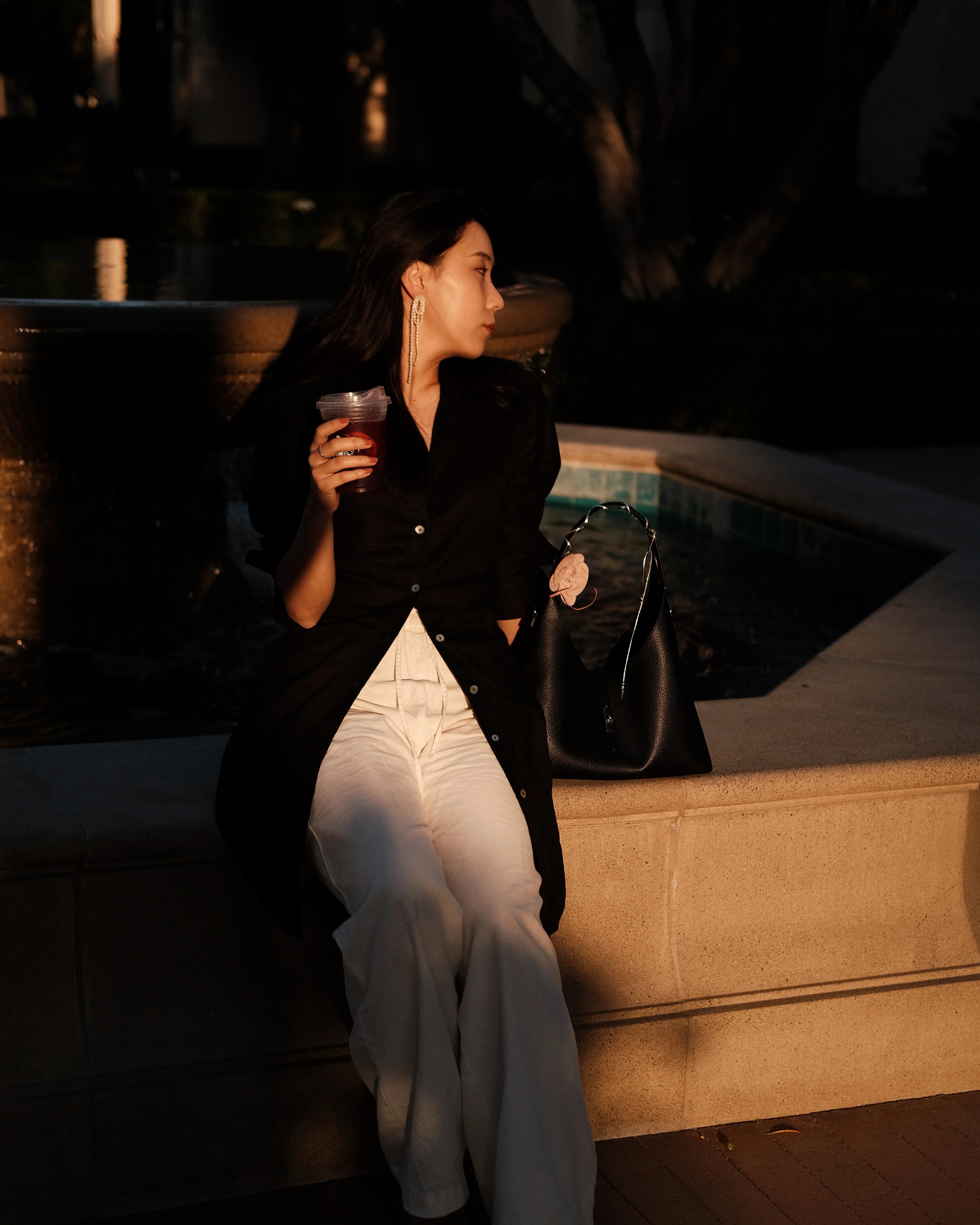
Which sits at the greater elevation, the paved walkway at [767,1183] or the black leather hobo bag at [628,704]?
the black leather hobo bag at [628,704]

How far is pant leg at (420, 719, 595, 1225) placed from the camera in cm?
261

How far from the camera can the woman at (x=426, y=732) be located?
2.67 meters

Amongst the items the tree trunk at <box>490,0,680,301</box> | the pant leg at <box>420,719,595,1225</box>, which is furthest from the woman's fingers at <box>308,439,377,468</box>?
the tree trunk at <box>490,0,680,301</box>

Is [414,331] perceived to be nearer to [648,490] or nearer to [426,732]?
[426,732]

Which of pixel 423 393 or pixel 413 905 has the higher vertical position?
pixel 423 393

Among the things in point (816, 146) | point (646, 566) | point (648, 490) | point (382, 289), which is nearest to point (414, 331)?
point (382, 289)

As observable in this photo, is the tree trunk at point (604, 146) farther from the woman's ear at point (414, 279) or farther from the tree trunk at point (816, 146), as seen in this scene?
the woman's ear at point (414, 279)

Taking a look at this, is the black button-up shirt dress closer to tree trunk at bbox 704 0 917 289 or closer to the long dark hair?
the long dark hair

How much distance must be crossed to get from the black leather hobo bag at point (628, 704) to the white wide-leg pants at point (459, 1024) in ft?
1.46

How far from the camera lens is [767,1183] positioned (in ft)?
10.4

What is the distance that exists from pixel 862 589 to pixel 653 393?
5.15 meters

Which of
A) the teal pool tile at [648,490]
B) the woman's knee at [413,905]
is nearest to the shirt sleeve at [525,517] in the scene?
the woman's knee at [413,905]

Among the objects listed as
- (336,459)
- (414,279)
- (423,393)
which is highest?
(414,279)

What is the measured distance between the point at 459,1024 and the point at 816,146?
12.7 m
